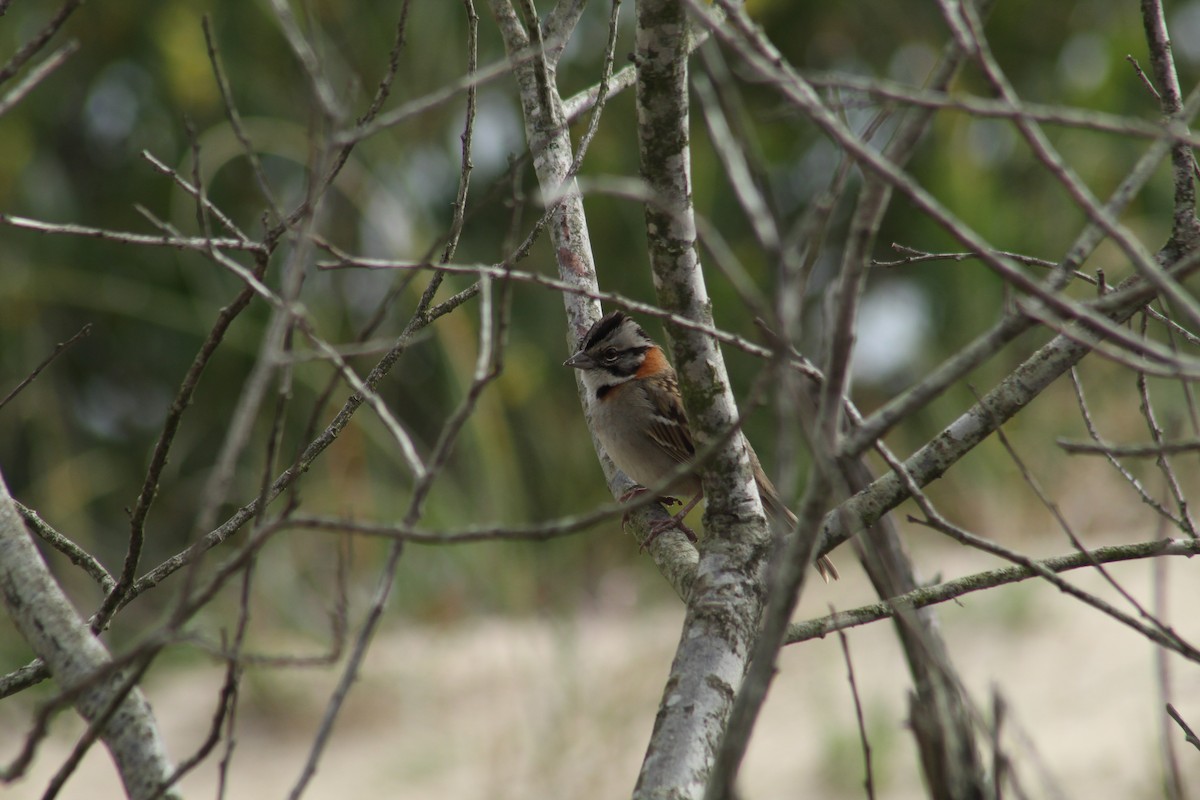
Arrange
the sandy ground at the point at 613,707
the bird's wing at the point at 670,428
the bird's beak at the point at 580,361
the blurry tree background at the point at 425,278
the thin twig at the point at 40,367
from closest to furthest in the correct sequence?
the thin twig at the point at 40,367, the bird's beak at the point at 580,361, the bird's wing at the point at 670,428, the sandy ground at the point at 613,707, the blurry tree background at the point at 425,278

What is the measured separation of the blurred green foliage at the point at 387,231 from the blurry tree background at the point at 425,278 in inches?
1.1

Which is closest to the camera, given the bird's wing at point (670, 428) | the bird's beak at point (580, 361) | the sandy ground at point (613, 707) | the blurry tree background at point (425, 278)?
the bird's beak at point (580, 361)

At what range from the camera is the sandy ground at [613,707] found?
6262 millimetres

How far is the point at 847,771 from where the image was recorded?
20.7 ft

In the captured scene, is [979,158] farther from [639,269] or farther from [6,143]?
[6,143]

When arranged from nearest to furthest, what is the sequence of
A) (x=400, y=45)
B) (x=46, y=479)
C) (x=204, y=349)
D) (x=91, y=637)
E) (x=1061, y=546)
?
(x=91, y=637) → (x=204, y=349) → (x=400, y=45) → (x=1061, y=546) → (x=46, y=479)

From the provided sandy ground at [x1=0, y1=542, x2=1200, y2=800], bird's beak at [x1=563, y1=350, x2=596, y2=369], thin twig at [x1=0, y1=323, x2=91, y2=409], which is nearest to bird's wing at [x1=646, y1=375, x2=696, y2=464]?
bird's beak at [x1=563, y1=350, x2=596, y2=369]

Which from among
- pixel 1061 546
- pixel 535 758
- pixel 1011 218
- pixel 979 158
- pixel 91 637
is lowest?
pixel 91 637

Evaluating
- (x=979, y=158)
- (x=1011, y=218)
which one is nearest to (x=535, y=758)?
(x=1011, y=218)

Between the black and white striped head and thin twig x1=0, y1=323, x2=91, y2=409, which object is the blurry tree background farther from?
thin twig x1=0, y1=323, x2=91, y2=409

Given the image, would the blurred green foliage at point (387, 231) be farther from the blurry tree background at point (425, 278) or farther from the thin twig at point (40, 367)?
the thin twig at point (40, 367)

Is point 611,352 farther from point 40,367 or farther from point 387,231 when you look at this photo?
point 387,231

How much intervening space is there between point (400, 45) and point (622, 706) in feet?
15.3

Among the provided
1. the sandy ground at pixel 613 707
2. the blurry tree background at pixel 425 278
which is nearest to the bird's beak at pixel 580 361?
the sandy ground at pixel 613 707
